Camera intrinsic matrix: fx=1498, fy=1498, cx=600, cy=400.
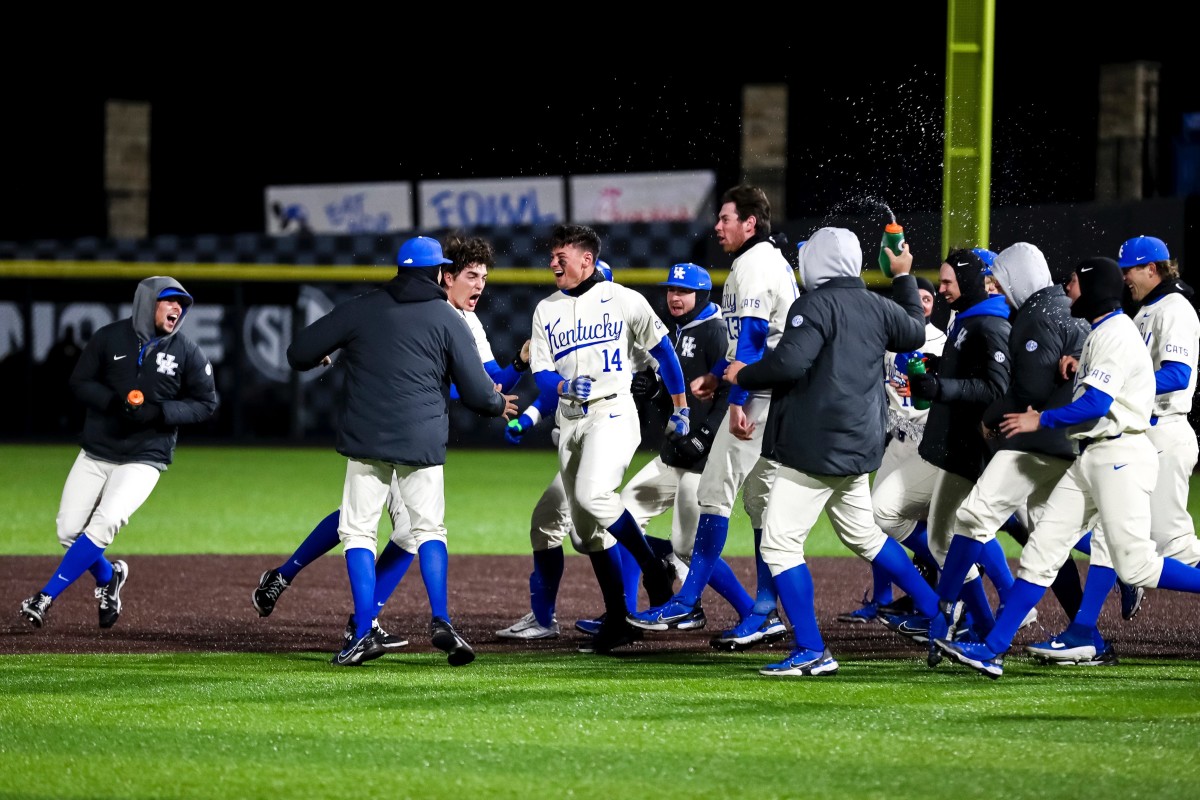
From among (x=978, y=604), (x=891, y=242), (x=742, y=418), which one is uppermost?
(x=891, y=242)

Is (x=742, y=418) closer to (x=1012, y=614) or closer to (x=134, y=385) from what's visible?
(x=1012, y=614)

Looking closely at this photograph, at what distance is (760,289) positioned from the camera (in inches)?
269

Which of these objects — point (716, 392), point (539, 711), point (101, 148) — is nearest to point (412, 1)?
point (101, 148)

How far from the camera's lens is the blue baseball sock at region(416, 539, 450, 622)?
635 centimetres

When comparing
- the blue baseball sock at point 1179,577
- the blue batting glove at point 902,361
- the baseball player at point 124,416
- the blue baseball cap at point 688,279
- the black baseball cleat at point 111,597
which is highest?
the blue baseball cap at point 688,279

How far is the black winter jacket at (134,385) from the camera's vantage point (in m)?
7.82

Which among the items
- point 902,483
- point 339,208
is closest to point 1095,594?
point 902,483

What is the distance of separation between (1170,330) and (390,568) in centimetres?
372

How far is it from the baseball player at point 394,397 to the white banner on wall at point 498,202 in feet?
58.9

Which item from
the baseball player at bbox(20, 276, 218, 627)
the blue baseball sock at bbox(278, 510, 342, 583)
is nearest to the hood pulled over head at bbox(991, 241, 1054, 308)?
the blue baseball sock at bbox(278, 510, 342, 583)

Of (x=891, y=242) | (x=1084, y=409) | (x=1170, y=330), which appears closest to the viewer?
(x=1084, y=409)

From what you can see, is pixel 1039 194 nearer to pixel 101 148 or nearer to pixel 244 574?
pixel 244 574

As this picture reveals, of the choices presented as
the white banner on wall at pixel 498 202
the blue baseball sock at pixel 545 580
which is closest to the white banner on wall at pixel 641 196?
the white banner on wall at pixel 498 202

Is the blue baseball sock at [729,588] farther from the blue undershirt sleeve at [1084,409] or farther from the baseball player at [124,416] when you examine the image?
the baseball player at [124,416]
